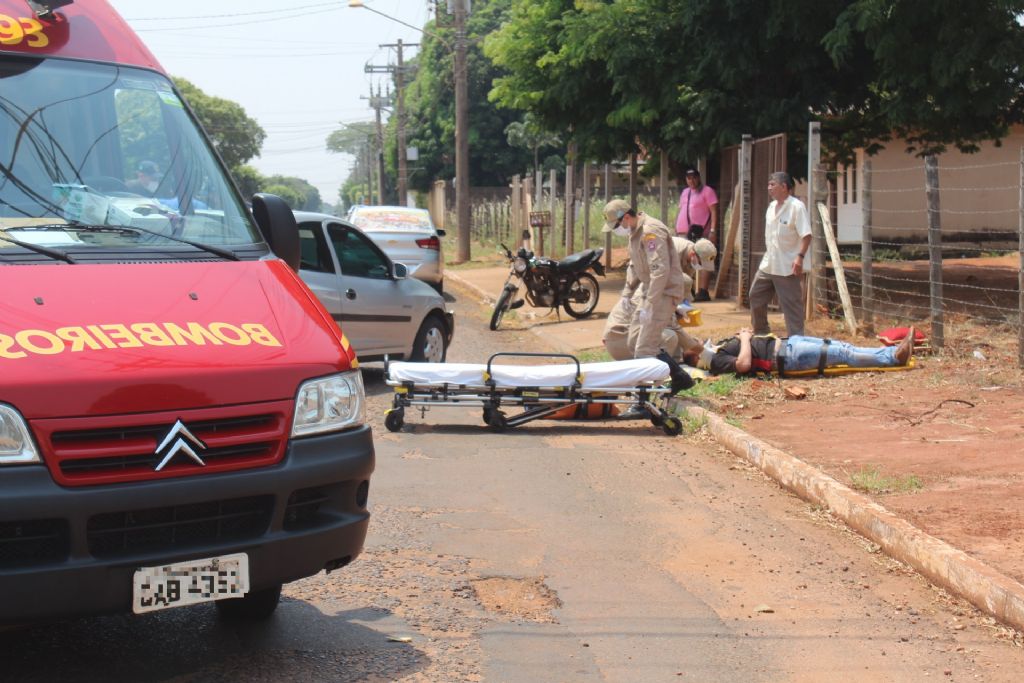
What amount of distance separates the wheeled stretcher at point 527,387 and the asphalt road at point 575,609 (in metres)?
1.34

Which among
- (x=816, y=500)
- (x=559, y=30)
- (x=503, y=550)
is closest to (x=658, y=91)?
(x=559, y=30)

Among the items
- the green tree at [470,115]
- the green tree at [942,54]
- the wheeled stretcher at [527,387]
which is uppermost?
the green tree at [470,115]

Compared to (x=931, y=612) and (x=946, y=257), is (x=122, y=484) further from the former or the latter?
(x=946, y=257)

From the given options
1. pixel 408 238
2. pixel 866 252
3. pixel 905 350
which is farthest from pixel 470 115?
pixel 905 350

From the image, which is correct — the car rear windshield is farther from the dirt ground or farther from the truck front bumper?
the truck front bumper

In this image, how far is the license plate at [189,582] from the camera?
3.78 m

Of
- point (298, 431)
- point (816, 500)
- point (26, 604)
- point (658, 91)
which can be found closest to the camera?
point (26, 604)

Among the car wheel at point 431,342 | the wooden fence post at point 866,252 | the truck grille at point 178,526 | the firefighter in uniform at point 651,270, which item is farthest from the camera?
the wooden fence post at point 866,252

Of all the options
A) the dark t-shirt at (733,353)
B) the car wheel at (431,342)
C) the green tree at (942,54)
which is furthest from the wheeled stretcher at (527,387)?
the green tree at (942,54)

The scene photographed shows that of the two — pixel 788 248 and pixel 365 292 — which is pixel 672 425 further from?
pixel 365 292

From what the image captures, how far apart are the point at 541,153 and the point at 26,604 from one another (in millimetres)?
47520

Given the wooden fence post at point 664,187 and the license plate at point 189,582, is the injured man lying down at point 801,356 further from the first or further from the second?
the wooden fence post at point 664,187

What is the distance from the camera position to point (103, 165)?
508cm

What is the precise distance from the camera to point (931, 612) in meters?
5.26
